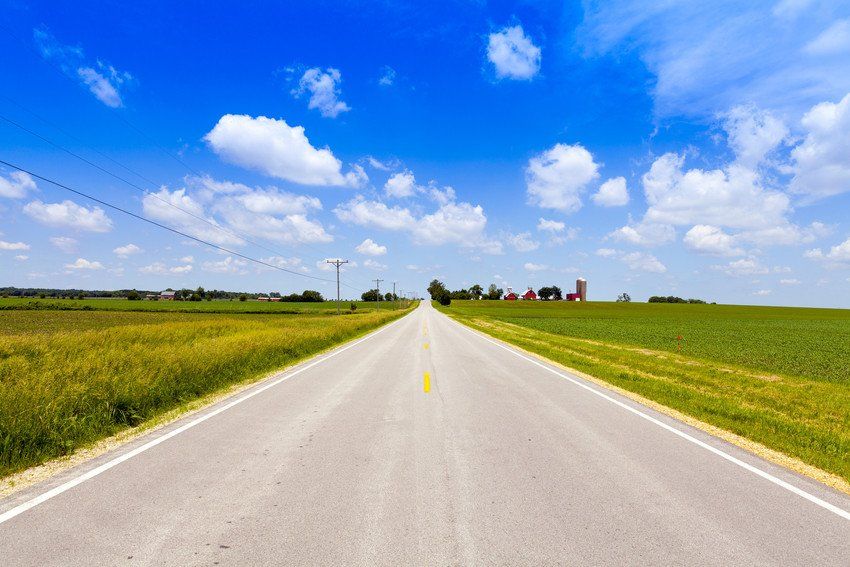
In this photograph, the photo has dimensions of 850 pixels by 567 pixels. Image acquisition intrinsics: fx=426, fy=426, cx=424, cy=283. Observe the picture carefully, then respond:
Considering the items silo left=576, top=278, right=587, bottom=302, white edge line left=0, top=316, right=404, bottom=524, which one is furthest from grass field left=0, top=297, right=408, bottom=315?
silo left=576, top=278, right=587, bottom=302

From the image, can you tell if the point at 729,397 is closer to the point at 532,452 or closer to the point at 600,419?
the point at 600,419

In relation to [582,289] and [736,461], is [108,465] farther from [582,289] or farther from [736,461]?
[582,289]

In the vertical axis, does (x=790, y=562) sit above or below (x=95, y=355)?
below

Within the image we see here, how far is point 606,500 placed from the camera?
14.2ft

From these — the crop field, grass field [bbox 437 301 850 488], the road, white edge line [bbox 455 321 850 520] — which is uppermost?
the crop field

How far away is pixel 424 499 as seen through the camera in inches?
167

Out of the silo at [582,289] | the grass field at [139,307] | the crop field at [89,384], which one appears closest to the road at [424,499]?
the crop field at [89,384]

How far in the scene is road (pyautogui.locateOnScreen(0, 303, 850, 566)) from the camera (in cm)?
338

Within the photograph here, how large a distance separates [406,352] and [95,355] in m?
10.6

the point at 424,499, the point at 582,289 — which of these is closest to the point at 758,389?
the point at 424,499

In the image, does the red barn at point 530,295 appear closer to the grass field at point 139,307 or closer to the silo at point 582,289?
the silo at point 582,289

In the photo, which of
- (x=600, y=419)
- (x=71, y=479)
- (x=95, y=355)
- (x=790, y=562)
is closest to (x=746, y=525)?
(x=790, y=562)

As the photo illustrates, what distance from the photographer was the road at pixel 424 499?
3377mm

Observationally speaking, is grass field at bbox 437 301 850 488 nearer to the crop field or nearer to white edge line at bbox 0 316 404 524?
white edge line at bbox 0 316 404 524
